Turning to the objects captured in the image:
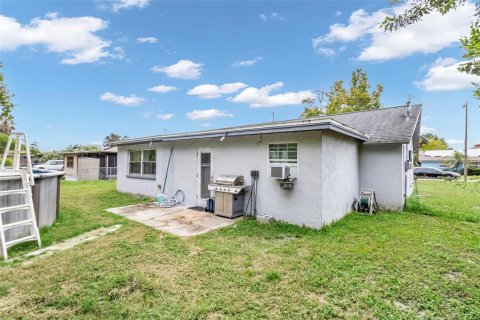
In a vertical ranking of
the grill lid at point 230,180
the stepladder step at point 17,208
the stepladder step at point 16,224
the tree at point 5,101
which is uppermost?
the tree at point 5,101

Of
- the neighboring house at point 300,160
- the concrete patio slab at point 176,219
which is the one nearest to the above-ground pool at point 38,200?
the concrete patio slab at point 176,219

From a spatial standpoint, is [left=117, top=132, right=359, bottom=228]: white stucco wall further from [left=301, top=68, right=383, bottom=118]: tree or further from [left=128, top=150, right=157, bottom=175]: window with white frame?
[left=301, top=68, right=383, bottom=118]: tree

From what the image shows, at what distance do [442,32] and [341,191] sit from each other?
13.1 ft

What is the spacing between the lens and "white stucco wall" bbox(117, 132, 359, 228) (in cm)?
555

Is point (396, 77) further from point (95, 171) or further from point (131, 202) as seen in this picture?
point (95, 171)

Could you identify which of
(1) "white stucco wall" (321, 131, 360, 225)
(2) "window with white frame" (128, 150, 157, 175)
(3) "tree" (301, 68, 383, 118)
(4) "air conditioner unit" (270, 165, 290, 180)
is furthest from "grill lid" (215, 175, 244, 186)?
(3) "tree" (301, 68, 383, 118)

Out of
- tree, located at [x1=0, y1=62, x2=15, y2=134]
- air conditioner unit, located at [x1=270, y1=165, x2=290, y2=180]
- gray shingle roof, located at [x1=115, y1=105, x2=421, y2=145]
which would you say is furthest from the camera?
tree, located at [x1=0, y1=62, x2=15, y2=134]

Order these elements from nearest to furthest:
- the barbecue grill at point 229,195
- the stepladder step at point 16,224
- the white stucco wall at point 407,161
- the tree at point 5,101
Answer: the stepladder step at point 16,224, the barbecue grill at point 229,195, the white stucco wall at point 407,161, the tree at point 5,101

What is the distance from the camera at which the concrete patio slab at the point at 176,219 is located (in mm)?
5566

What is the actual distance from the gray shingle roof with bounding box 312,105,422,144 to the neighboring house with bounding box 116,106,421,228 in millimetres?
25

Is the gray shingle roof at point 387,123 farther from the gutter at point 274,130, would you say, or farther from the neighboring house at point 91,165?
the neighboring house at point 91,165

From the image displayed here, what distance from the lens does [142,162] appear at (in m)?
10.6

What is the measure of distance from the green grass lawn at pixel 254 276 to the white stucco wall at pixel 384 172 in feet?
7.65

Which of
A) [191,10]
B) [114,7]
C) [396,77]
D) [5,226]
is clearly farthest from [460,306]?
[396,77]
